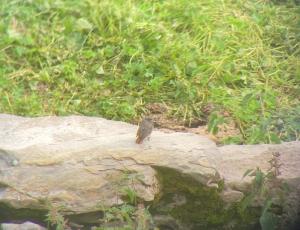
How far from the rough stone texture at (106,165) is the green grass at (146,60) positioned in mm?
736

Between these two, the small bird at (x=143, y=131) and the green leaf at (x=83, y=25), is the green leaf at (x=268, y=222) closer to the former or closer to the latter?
the small bird at (x=143, y=131)

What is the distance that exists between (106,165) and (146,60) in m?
1.66

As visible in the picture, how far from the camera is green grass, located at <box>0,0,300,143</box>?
4.58 meters

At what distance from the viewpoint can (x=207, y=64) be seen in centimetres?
488

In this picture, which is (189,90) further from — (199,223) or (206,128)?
(199,223)

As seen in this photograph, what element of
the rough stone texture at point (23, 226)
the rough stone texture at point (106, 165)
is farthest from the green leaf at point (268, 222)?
the rough stone texture at point (23, 226)

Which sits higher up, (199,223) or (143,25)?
(143,25)

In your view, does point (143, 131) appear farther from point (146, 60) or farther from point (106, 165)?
point (146, 60)

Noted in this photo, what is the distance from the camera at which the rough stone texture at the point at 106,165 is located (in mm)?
3258

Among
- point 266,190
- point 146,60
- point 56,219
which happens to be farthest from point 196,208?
point 146,60

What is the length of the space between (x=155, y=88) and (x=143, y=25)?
2.01ft

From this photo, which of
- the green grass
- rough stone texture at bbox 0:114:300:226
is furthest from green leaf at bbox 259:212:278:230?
the green grass

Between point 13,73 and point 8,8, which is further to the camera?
point 8,8

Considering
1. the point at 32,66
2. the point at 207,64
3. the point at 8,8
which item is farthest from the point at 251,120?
the point at 8,8
